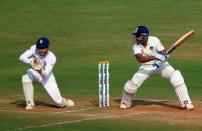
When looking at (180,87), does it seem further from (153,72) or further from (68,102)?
(68,102)

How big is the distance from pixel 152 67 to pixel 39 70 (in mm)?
2543

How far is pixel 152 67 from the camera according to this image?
12.1 metres

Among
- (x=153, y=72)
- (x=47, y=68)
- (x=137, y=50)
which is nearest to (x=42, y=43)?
(x=47, y=68)

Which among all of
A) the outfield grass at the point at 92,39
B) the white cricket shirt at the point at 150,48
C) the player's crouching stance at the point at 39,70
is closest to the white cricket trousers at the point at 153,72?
the white cricket shirt at the point at 150,48

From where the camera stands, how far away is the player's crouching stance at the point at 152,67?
1187 centimetres

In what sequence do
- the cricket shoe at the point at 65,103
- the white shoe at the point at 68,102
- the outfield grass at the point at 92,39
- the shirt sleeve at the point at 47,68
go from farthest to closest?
the outfield grass at the point at 92,39
the white shoe at the point at 68,102
the cricket shoe at the point at 65,103
the shirt sleeve at the point at 47,68

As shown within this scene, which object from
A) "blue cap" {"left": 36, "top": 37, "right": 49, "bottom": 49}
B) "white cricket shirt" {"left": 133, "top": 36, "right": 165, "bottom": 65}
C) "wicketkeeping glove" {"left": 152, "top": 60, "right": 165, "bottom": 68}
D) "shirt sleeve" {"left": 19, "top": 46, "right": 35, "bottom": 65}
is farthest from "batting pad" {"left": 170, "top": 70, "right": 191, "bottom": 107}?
"shirt sleeve" {"left": 19, "top": 46, "right": 35, "bottom": 65}

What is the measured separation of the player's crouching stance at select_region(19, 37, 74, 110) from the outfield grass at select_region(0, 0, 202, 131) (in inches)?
37.4

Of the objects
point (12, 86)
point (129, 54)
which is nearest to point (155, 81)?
point (12, 86)

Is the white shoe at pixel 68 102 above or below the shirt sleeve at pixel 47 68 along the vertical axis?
below

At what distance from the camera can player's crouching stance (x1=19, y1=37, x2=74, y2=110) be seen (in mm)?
12180

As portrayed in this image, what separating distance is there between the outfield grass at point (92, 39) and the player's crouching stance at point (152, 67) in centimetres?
175

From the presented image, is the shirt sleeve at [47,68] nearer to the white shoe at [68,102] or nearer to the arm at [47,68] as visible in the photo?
the arm at [47,68]

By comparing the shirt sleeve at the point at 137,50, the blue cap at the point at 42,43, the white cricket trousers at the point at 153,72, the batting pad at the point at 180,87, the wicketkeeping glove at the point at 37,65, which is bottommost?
the batting pad at the point at 180,87
